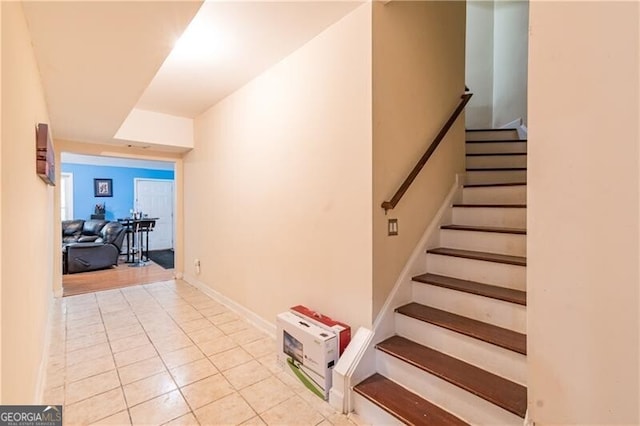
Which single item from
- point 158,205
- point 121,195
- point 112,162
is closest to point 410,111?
point 112,162

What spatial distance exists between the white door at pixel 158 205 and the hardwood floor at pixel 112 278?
2.26 metres

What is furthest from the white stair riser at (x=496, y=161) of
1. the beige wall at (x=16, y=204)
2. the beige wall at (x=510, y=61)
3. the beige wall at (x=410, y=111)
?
the beige wall at (x=16, y=204)

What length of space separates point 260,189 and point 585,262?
8.16ft

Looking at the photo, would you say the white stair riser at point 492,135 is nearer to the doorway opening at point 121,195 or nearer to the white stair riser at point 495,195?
the white stair riser at point 495,195

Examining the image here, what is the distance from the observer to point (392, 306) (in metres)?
2.05

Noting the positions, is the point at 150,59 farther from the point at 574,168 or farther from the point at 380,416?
the point at 380,416

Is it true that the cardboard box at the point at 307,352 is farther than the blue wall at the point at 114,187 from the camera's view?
No

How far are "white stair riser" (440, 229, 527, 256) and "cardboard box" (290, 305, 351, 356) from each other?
1112mm

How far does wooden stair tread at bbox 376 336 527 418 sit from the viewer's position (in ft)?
4.66

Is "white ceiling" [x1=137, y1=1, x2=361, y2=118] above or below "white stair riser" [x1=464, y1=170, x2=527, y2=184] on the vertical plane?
above

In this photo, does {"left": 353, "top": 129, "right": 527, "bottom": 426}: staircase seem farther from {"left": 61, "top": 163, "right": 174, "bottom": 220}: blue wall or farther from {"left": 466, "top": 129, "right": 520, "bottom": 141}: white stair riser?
{"left": 61, "top": 163, "right": 174, "bottom": 220}: blue wall

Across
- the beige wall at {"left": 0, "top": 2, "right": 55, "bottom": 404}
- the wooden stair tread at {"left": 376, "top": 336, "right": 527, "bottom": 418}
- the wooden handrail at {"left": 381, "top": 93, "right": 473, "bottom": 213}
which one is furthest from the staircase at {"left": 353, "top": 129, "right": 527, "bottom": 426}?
the beige wall at {"left": 0, "top": 2, "right": 55, "bottom": 404}

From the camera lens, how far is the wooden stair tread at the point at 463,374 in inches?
55.9

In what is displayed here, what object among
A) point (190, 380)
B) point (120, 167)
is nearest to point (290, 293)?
point (190, 380)
